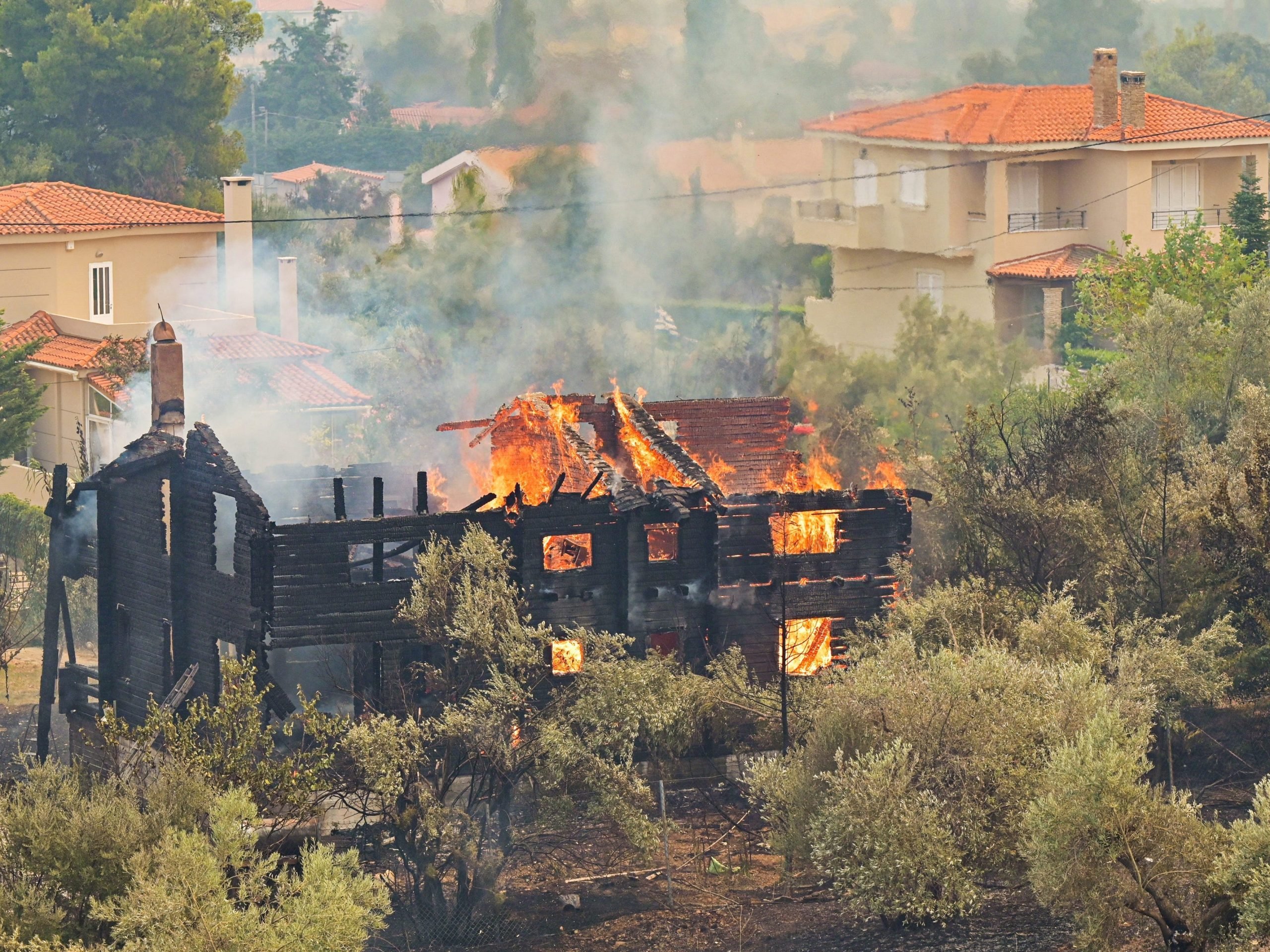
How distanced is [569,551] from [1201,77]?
324 ft

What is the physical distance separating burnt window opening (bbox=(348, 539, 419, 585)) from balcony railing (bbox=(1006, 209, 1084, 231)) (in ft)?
103

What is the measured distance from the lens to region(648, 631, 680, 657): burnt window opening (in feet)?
109

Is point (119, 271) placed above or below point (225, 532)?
above

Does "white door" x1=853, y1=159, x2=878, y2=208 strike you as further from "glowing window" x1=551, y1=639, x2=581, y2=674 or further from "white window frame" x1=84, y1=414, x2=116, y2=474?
"glowing window" x1=551, y1=639, x2=581, y2=674

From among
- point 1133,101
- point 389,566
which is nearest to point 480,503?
point 389,566

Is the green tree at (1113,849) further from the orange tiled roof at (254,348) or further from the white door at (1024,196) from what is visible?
the white door at (1024,196)

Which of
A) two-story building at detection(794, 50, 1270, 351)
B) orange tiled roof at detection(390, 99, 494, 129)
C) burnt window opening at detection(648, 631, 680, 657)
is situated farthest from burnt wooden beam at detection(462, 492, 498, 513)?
two-story building at detection(794, 50, 1270, 351)

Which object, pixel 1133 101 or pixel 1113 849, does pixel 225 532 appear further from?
pixel 1133 101

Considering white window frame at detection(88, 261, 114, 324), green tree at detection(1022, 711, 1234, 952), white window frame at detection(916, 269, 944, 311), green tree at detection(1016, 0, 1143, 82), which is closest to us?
green tree at detection(1022, 711, 1234, 952)

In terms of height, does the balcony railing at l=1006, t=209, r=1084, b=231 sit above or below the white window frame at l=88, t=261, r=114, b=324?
above

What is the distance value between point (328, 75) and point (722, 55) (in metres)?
65.1

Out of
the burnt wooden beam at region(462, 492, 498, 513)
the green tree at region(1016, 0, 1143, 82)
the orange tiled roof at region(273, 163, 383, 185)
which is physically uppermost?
the green tree at region(1016, 0, 1143, 82)

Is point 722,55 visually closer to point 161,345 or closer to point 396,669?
point 161,345

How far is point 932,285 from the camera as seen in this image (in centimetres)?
6494
